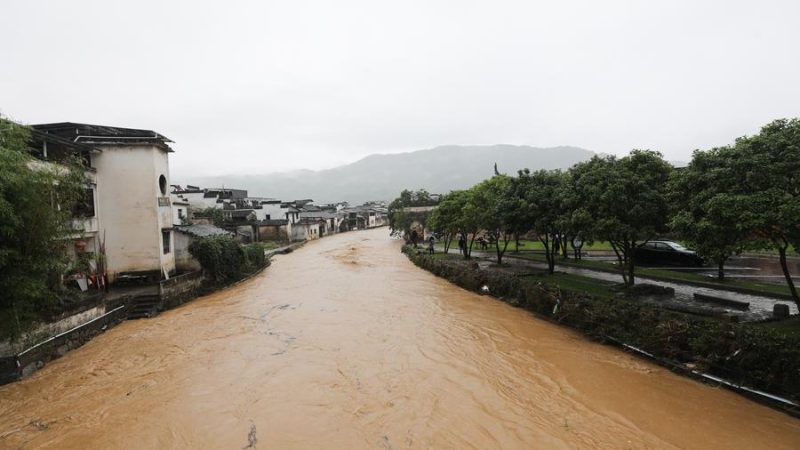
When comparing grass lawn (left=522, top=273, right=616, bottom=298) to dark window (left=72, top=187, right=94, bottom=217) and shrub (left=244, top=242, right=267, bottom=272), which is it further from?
dark window (left=72, top=187, right=94, bottom=217)

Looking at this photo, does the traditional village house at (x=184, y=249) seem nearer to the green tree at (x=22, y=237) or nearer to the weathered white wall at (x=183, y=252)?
the weathered white wall at (x=183, y=252)

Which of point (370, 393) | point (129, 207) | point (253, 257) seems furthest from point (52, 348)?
point (253, 257)

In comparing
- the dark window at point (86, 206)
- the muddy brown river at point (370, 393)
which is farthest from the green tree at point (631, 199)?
the dark window at point (86, 206)

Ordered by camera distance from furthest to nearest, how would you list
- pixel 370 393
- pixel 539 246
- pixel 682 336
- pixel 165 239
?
pixel 539 246, pixel 165 239, pixel 682 336, pixel 370 393

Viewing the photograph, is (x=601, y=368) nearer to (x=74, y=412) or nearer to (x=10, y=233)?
(x=74, y=412)

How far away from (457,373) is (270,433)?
5290 mm

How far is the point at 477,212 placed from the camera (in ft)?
83.7

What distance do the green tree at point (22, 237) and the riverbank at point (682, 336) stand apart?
15.8 meters

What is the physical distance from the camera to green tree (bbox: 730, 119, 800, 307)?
8664 mm

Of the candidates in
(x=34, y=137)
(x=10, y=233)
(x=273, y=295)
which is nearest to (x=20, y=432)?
(x=10, y=233)

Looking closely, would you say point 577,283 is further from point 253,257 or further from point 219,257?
point 253,257

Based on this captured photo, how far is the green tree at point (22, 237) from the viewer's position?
9.77 meters

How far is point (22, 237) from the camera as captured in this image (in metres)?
10.3

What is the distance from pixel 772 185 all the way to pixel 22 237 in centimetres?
1740
